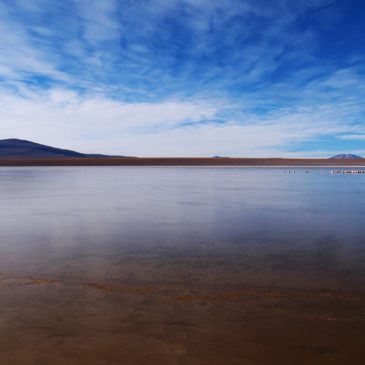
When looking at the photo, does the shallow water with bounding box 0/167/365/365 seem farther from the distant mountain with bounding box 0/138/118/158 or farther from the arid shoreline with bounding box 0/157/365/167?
the distant mountain with bounding box 0/138/118/158

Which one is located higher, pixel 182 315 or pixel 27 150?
pixel 27 150

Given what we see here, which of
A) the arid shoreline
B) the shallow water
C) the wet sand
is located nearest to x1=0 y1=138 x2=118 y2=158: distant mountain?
the arid shoreline

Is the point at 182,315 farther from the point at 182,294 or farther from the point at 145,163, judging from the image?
the point at 145,163

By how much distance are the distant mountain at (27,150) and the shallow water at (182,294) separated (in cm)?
15313

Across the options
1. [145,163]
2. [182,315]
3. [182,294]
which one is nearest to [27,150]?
[145,163]

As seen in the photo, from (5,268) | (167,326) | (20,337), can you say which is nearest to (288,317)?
(167,326)

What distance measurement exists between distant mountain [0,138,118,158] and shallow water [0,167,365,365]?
153m

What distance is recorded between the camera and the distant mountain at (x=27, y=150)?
484 feet

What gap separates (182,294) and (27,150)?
17024cm

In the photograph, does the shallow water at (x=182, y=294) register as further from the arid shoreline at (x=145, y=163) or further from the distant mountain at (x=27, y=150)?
the distant mountain at (x=27, y=150)

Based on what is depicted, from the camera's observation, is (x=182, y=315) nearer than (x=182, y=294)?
Yes

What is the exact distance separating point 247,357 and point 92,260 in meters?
2.96

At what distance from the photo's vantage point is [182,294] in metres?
3.70

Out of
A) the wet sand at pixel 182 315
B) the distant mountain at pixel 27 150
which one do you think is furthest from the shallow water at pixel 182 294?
the distant mountain at pixel 27 150
